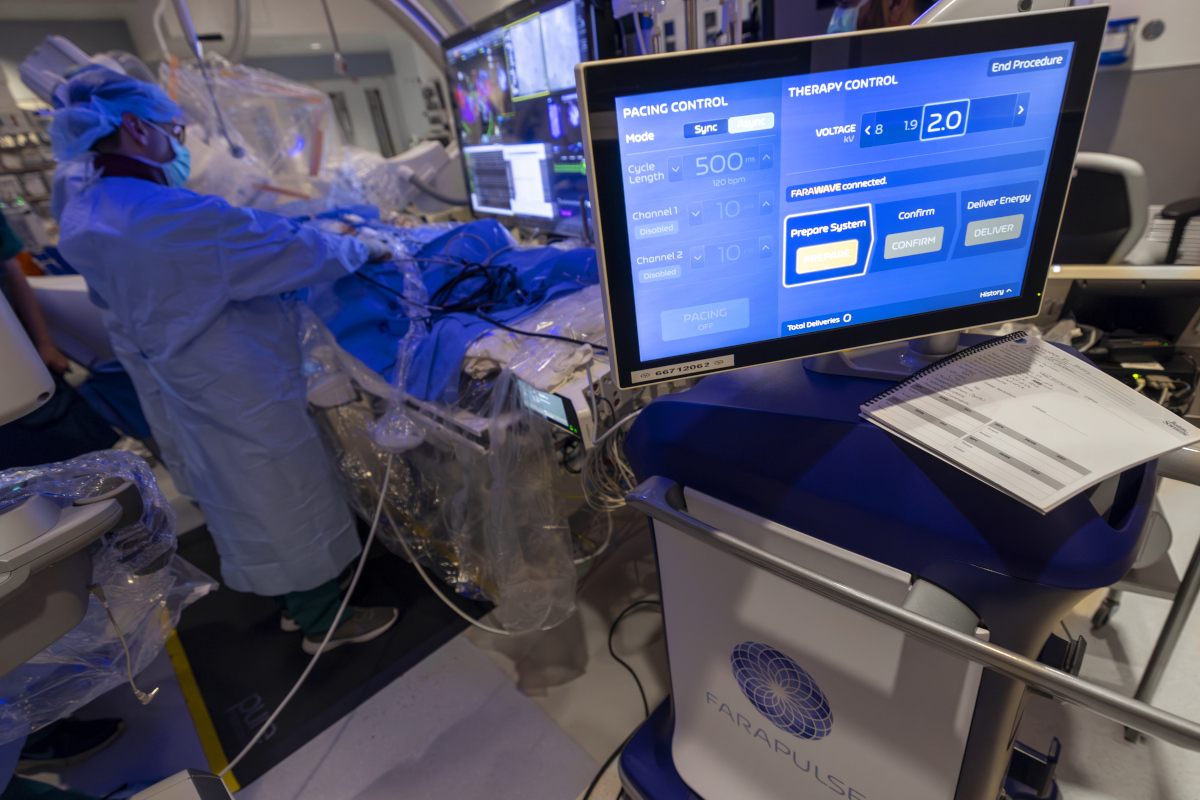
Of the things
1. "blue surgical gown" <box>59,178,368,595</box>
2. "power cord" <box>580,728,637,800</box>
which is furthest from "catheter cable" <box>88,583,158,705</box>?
"power cord" <box>580,728,637,800</box>

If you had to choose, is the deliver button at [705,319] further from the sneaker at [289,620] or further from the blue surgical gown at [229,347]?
the sneaker at [289,620]

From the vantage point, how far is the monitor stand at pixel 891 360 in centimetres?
71

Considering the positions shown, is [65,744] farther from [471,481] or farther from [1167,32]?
[1167,32]

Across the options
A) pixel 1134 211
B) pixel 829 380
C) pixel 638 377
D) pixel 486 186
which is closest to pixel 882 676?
pixel 829 380

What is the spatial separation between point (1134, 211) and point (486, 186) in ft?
6.21

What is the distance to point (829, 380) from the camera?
0.73 metres

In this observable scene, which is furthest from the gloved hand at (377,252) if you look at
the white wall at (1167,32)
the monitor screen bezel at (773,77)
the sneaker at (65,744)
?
the white wall at (1167,32)

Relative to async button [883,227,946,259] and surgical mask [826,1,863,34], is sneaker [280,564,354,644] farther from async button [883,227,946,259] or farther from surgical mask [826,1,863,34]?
surgical mask [826,1,863,34]

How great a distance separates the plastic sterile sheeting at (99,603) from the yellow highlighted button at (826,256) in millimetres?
1028

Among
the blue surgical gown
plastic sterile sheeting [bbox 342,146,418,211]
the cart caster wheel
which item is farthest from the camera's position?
plastic sterile sheeting [bbox 342,146,418,211]

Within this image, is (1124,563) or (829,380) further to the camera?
(829,380)

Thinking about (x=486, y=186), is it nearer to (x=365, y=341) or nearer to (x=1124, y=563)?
(x=365, y=341)

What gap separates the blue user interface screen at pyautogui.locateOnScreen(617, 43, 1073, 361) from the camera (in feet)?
1.77

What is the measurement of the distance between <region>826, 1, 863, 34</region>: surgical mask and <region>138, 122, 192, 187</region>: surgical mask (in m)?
1.62
